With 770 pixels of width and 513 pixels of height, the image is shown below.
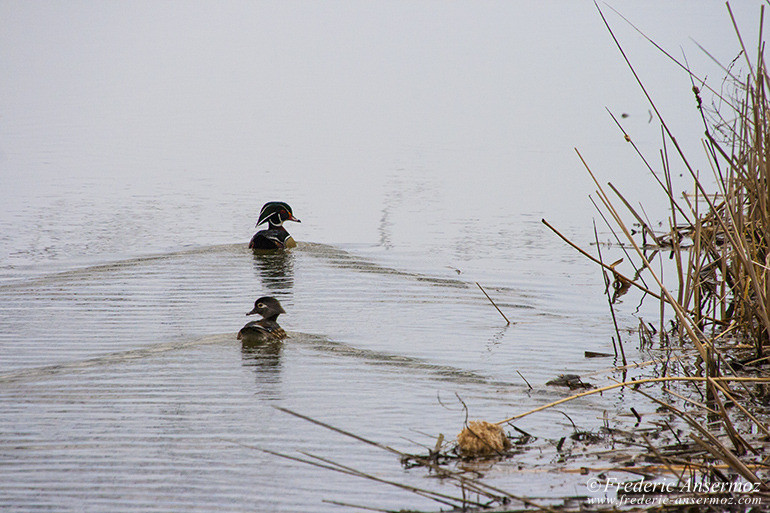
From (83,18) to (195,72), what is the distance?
754 inches

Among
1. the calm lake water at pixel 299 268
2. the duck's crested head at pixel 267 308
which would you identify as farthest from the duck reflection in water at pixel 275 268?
the duck's crested head at pixel 267 308

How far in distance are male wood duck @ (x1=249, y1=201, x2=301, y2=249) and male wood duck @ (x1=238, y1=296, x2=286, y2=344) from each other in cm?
340

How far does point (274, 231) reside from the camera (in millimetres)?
11328

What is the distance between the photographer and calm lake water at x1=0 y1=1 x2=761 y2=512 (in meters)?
5.34

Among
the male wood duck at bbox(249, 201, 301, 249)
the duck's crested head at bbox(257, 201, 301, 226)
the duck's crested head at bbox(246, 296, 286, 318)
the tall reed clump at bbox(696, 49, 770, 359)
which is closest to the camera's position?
the tall reed clump at bbox(696, 49, 770, 359)

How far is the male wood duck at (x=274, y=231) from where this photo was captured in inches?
433

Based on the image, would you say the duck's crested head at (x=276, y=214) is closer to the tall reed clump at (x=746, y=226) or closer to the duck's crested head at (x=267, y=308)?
the duck's crested head at (x=267, y=308)

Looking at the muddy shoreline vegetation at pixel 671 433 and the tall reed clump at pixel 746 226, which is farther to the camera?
the tall reed clump at pixel 746 226

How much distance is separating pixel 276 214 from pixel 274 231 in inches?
18.2

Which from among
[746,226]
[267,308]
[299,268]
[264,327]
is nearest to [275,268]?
[299,268]

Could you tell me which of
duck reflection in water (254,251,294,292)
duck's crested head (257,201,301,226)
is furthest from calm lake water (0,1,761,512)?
duck's crested head (257,201,301,226)

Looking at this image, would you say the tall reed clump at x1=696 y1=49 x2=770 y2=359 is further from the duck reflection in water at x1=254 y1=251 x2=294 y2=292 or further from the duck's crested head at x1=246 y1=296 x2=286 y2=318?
the duck reflection in water at x1=254 y1=251 x2=294 y2=292

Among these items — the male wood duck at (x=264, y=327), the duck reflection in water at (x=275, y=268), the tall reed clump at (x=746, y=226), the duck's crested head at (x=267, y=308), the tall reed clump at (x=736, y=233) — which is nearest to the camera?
the tall reed clump at (x=736, y=233)

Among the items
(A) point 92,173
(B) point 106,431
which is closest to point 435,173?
(A) point 92,173
